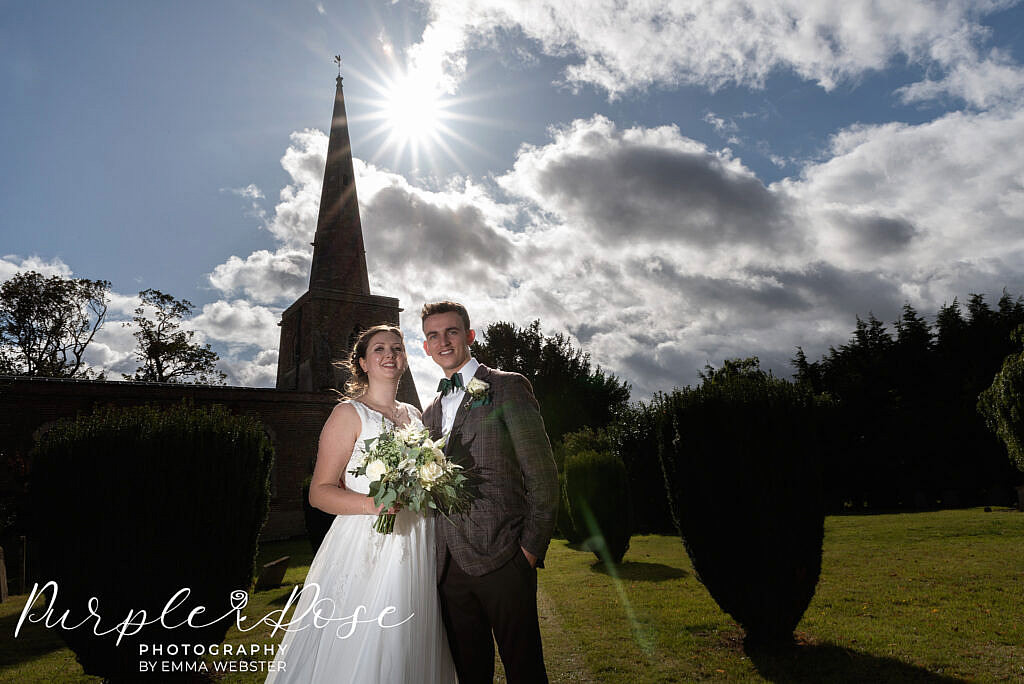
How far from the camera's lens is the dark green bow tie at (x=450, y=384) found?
4.06m

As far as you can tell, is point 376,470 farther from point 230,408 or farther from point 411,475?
point 230,408

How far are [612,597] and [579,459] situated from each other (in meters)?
5.37

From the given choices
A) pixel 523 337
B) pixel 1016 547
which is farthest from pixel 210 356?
pixel 1016 547

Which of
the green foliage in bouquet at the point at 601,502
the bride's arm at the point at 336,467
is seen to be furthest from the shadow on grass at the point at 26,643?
the green foliage in bouquet at the point at 601,502

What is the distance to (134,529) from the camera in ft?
20.7

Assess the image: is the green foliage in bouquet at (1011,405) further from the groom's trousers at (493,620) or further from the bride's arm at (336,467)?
the bride's arm at (336,467)

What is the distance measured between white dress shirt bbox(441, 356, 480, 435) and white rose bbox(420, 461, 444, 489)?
0.57m

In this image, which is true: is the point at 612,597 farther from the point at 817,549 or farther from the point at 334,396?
the point at 334,396

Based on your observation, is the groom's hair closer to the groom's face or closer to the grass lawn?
the groom's face

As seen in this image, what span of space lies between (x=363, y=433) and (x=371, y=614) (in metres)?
1.23

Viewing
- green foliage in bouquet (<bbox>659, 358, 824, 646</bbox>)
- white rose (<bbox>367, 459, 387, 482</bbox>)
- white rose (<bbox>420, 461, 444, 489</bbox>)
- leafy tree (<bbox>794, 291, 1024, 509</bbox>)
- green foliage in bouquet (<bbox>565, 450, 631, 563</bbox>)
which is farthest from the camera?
leafy tree (<bbox>794, 291, 1024, 509</bbox>)

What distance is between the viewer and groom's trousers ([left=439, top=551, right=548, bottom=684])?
363cm

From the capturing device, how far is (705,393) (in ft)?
24.8

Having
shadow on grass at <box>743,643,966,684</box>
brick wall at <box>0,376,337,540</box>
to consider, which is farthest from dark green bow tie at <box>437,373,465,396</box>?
brick wall at <box>0,376,337,540</box>
